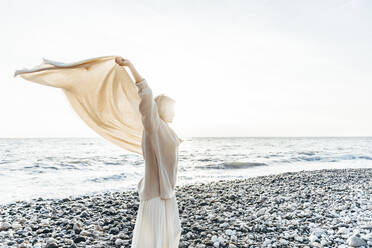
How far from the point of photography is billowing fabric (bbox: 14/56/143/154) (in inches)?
114

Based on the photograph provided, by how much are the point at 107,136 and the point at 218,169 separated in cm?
1609

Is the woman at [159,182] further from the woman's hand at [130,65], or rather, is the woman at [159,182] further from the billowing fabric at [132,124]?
the woman's hand at [130,65]

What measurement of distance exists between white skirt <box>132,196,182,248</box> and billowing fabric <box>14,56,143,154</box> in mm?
686

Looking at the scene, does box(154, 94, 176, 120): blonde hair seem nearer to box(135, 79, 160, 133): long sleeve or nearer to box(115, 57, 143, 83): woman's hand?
box(135, 79, 160, 133): long sleeve

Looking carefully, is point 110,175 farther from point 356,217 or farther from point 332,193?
point 356,217

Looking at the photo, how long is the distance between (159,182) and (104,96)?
45.3 inches

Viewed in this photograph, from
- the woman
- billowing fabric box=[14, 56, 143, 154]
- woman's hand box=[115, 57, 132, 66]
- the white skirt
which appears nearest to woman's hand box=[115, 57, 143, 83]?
woman's hand box=[115, 57, 132, 66]

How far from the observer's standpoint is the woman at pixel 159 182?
2.94 metres

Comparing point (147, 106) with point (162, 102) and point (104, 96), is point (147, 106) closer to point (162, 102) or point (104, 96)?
point (162, 102)

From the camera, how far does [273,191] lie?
382 inches

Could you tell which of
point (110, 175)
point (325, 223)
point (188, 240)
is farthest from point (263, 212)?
point (110, 175)

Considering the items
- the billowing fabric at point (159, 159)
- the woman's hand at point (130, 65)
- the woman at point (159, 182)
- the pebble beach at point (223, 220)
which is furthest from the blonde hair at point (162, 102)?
the pebble beach at point (223, 220)

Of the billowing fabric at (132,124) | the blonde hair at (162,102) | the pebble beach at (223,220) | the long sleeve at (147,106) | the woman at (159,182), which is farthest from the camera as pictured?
the pebble beach at (223,220)

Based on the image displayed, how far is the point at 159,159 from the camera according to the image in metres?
2.93
